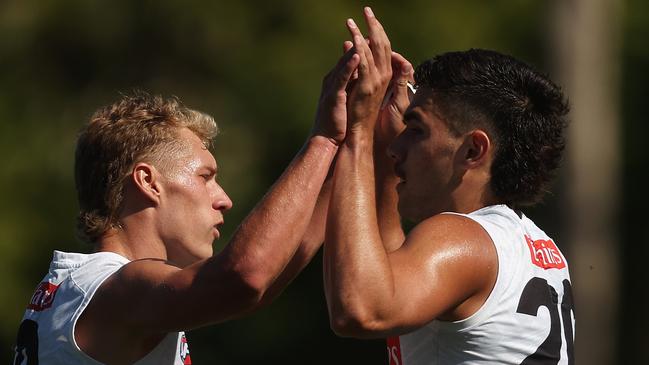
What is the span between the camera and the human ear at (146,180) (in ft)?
16.5

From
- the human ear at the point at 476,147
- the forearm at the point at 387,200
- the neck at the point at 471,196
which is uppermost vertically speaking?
the human ear at the point at 476,147

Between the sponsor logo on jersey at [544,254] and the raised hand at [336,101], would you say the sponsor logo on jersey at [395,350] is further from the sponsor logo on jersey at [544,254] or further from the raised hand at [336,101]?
the raised hand at [336,101]

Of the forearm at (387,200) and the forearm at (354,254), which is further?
the forearm at (387,200)

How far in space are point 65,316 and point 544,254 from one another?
5.66 feet

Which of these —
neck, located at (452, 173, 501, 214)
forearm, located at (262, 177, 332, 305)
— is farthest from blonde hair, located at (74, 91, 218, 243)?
neck, located at (452, 173, 501, 214)

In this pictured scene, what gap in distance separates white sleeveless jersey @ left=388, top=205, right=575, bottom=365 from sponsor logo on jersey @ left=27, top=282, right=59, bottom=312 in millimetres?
1314

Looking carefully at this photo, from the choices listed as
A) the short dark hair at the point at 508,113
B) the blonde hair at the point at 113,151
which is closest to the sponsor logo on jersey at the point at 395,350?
the short dark hair at the point at 508,113

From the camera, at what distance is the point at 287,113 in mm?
14031

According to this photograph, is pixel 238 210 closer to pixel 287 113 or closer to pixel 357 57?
pixel 287 113

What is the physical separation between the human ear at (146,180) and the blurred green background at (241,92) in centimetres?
692

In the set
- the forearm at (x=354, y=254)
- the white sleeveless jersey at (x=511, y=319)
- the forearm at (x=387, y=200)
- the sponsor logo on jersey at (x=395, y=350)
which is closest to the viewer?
the forearm at (x=354, y=254)

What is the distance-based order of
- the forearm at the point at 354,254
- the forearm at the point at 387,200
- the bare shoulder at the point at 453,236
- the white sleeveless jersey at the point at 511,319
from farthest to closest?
the forearm at the point at 387,200
the white sleeveless jersey at the point at 511,319
the bare shoulder at the point at 453,236
the forearm at the point at 354,254

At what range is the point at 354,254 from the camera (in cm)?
414

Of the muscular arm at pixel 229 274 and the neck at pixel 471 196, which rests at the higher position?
the neck at pixel 471 196
